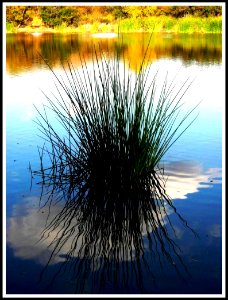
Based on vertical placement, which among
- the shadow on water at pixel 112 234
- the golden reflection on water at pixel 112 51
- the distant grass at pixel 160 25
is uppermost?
the distant grass at pixel 160 25

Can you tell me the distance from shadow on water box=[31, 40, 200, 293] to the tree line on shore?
10283 millimetres

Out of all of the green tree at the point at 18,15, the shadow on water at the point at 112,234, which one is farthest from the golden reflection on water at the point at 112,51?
the shadow on water at the point at 112,234

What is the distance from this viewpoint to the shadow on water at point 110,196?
2.38 m

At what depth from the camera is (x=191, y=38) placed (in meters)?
14.4

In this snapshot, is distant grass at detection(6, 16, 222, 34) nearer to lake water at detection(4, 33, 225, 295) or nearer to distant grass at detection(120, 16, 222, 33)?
distant grass at detection(120, 16, 222, 33)

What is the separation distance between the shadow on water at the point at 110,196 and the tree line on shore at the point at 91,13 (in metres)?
10.3

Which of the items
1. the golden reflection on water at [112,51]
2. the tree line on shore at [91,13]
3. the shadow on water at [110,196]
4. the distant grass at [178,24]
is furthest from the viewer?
the tree line on shore at [91,13]

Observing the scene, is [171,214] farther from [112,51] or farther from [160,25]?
[160,25]

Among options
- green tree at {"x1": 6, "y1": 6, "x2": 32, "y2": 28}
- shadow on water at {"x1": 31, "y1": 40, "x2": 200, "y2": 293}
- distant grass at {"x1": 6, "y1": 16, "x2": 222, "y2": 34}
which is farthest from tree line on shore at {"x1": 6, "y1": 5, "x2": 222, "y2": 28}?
shadow on water at {"x1": 31, "y1": 40, "x2": 200, "y2": 293}

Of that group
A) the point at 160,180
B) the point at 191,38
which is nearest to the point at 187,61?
the point at 191,38

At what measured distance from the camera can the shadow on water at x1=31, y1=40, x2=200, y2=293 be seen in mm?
2381

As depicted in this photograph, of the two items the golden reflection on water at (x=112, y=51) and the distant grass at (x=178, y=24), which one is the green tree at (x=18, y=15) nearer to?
the golden reflection on water at (x=112, y=51)

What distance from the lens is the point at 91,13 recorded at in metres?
15.3

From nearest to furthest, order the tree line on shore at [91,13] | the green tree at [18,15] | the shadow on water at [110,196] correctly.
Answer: the shadow on water at [110,196]
the tree line on shore at [91,13]
the green tree at [18,15]
